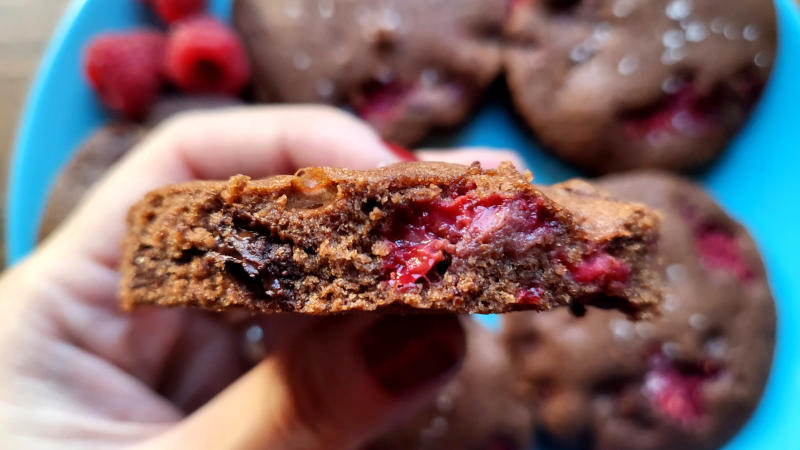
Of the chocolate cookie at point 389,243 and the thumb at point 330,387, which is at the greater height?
the chocolate cookie at point 389,243

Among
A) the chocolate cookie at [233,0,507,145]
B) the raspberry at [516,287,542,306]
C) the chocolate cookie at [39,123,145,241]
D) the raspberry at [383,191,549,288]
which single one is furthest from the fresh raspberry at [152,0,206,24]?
the raspberry at [516,287,542,306]

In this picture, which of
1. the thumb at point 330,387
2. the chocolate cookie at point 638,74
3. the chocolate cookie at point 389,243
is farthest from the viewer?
the chocolate cookie at point 638,74

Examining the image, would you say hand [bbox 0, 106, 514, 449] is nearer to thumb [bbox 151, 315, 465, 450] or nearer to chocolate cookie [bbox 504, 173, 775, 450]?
thumb [bbox 151, 315, 465, 450]

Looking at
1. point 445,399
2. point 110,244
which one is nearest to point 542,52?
point 445,399

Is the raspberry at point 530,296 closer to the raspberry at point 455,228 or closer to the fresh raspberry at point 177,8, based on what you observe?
the raspberry at point 455,228

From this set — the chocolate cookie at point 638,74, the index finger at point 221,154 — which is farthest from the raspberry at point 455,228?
the chocolate cookie at point 638,74

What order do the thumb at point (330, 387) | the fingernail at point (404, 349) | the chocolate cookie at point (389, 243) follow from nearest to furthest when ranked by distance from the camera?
the chocolate cookie at point (389, 243) → the thumb at point (330, 387) → the fingernail at point (404, 349)

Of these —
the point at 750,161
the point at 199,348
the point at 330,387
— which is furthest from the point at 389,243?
the point at 750,161

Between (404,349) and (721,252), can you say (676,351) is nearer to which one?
(721,252)

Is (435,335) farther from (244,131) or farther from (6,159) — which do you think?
(6,159)
